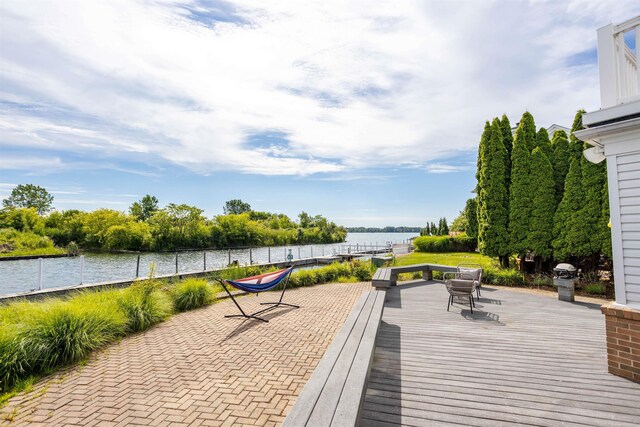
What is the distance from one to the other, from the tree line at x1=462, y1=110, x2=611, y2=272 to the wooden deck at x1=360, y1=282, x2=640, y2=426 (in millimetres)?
3502

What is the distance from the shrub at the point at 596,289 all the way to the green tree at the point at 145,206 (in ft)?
227

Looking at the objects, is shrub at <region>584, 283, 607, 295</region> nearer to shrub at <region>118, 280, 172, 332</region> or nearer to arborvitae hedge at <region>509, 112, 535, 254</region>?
arborvitae hedge at <region>509, 112, 535, 254</region>

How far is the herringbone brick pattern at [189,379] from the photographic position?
2.75m

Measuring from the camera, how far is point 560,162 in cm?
912

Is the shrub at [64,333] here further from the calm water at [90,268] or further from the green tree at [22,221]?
the green tree at [22,221]

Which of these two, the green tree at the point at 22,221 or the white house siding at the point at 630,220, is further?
the green tree at the point at 22,221

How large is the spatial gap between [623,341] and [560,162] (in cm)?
793

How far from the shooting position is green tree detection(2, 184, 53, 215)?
169 feet

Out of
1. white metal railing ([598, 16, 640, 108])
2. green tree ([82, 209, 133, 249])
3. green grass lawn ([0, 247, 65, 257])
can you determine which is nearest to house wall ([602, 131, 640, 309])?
white metal railing ([598, 16, 640, 108])

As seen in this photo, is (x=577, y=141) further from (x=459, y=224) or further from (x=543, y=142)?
(x=459, y=224)

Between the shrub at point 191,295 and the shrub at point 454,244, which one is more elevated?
the shrub at point 454,244

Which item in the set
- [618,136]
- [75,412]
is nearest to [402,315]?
[618,136]

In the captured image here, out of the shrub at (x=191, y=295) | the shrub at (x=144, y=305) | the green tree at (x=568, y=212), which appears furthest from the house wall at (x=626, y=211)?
the shrub at (x=191, y=295)

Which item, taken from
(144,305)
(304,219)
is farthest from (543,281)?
(304,219)
